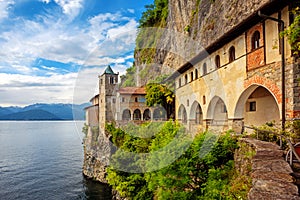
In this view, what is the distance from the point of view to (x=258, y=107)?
558 inches

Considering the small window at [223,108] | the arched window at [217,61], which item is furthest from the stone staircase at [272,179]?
the small window at [223,108]

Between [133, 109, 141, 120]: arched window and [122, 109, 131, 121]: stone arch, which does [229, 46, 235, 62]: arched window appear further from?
[122, 109, 131, 121]: stone arch

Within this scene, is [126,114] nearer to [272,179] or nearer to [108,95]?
[108,95]

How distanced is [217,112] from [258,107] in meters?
4.28

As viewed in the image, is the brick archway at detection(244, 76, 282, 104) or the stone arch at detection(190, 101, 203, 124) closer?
the brick archway at detection(244, 76, 282, 104)

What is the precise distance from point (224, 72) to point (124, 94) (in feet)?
89.0

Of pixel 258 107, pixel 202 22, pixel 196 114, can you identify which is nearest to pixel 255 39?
pixel 258 107

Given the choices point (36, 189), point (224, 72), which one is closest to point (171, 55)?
point (224, 72)

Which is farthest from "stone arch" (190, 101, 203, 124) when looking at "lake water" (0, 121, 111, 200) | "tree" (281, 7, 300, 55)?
"lake water" (0, 121, 111, 200)

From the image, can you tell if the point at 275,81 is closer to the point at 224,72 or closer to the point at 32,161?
the point at 224,72

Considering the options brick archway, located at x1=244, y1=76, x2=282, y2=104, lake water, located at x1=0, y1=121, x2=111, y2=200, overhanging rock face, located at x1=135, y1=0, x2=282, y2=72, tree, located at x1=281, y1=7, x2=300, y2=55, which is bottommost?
lake water, located at x1=0, y1=121, x2=111, y2=200

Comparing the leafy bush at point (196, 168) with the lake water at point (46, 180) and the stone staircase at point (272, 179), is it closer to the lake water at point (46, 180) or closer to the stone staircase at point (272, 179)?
the stone staircase at point (272, 179)

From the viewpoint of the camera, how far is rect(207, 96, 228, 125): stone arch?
17422 millimetres

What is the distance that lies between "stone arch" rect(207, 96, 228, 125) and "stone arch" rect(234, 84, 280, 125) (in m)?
2.74
